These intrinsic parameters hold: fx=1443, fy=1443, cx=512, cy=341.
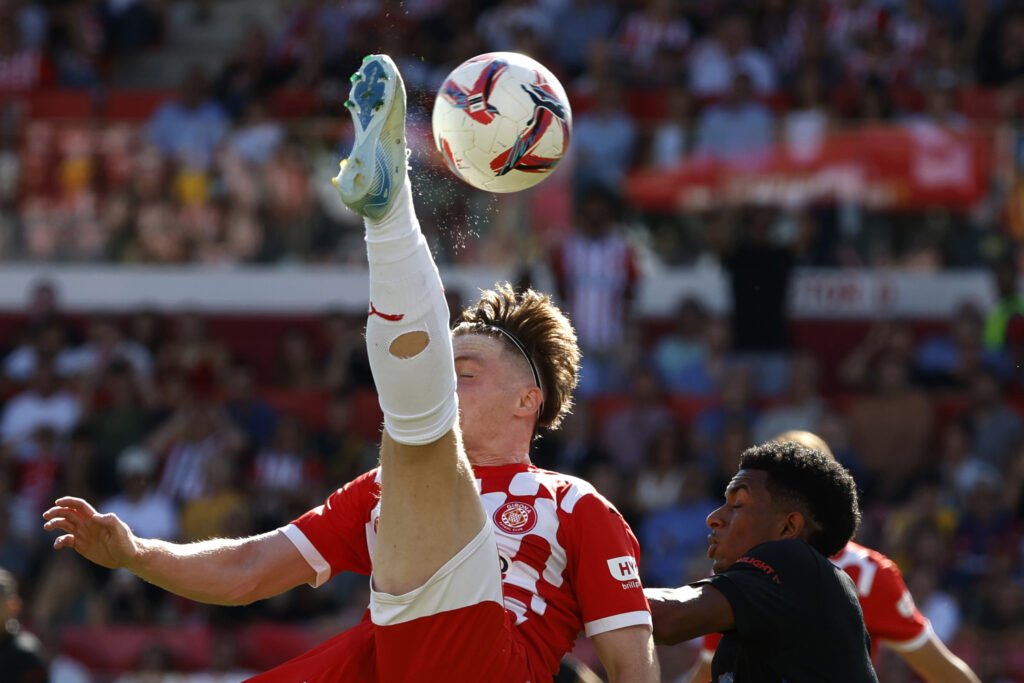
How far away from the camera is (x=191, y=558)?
4500mm

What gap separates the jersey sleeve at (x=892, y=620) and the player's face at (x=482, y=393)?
172 cm

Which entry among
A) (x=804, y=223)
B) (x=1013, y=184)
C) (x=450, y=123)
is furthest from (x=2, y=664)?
(x=1013, y=184)

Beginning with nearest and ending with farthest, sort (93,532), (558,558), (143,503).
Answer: (93,532), (558,558), (143,503)

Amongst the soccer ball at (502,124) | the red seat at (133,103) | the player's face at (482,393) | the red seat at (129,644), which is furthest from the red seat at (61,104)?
the player's face at (482,393)

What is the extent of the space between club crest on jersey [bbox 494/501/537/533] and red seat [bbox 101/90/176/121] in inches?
409

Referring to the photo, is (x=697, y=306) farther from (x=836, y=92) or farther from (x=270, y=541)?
(x=270, y=541)

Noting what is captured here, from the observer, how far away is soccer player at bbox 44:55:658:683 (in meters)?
3.64

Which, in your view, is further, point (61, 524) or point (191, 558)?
point (191, 558)

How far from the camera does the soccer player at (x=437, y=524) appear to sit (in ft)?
11.9

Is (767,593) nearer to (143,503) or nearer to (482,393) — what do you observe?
(482,393)

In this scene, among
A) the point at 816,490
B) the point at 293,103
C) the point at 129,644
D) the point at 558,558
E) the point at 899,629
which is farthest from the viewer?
the point at 293,103

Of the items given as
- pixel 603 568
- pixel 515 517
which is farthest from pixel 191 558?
pixel 603 568

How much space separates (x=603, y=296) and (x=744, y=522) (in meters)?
7.15

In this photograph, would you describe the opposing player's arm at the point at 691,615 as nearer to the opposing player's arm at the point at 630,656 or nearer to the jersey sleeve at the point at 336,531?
the opposing player's arm at the point at 630,656
